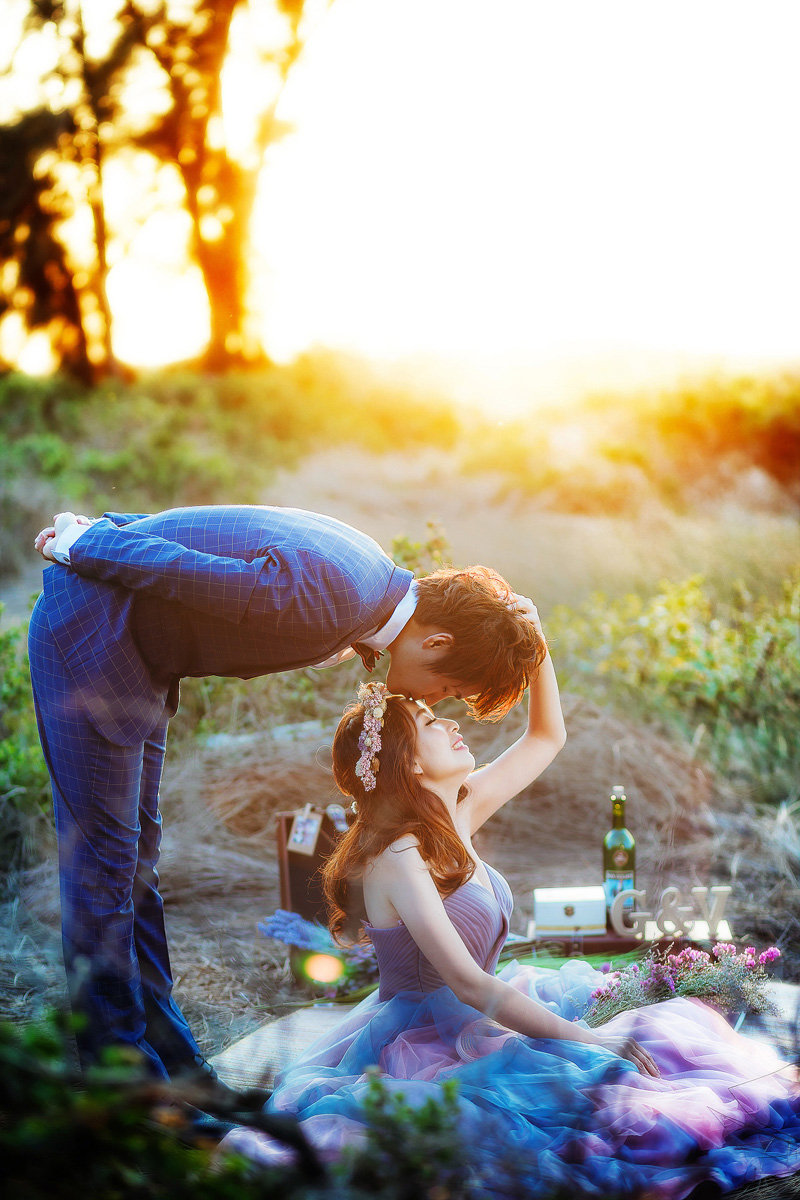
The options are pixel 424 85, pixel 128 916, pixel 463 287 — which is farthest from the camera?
pixel 463 287

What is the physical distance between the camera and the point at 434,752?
2.21 m

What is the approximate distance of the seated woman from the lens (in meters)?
1.77

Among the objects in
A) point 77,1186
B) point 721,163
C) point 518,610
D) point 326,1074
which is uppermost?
point 721,163

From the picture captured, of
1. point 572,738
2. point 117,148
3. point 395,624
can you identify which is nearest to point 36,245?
point 117,148

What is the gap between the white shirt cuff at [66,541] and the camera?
2.12 meters

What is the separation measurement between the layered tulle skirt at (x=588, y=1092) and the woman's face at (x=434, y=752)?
49 cm

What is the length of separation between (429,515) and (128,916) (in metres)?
7.99

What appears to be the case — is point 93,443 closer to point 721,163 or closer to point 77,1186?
point 721,163

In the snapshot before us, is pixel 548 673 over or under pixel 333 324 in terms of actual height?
under

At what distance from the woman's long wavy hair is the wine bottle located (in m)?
0.99

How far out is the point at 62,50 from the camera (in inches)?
322

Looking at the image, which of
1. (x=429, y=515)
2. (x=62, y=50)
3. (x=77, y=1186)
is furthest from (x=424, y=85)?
(x=77, y=1186)

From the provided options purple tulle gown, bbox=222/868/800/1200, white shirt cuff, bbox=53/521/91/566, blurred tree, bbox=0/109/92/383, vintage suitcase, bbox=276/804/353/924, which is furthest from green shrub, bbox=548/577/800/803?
blurred tree, bbox=0/109/92/383

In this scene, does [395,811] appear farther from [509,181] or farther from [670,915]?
[509,181]
